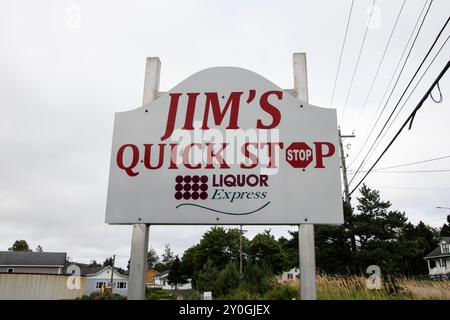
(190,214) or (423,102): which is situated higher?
(423,102)

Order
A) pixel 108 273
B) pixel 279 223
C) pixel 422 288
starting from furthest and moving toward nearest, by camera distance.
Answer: pixel 108 273
pixel 422 288
pixel 279 223

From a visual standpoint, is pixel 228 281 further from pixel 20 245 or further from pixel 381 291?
pixel 20 245

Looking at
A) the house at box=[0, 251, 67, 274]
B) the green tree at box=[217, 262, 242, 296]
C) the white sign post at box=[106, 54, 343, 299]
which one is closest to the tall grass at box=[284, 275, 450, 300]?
the white sign post at box=[106, 54, 343, 299]

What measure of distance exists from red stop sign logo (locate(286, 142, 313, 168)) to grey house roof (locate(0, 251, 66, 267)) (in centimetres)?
6326

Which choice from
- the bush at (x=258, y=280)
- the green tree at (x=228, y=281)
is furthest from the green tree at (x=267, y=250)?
the bush at (x=258, y=280)

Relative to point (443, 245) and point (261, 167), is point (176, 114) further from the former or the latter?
point (443, 245)

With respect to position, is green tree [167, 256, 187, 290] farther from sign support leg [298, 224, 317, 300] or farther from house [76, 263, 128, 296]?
sign support leg [298, 224, 317, 300]

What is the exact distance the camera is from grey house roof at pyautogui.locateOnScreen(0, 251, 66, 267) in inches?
2327

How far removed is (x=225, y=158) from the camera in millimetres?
3342

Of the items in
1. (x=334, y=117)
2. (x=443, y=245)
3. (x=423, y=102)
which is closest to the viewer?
(x=334, y=117)

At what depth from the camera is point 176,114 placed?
350 cm
